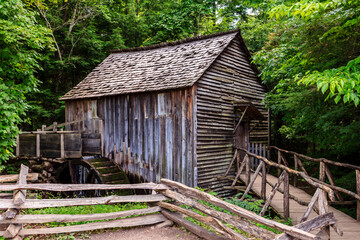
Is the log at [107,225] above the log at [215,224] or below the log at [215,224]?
below

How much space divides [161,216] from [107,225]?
1148 millimetres

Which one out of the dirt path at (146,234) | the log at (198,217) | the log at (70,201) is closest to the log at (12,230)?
the log at (70,201)

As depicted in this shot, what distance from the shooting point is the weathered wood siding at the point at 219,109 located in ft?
32.8

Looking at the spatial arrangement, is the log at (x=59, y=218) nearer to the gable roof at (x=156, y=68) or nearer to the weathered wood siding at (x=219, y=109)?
the weathered wood siding at (x=219, y=109)

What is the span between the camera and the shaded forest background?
5949mm

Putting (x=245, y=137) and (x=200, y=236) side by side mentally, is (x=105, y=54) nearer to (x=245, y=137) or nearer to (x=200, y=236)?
(x=245, y=137)

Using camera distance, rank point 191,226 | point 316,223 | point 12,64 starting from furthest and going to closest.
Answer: point 12,64 < point 191,226 < point 316,223

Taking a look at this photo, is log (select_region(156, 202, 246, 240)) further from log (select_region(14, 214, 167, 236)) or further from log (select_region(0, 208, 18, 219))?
log (select_region(0, 208, 18, 219))

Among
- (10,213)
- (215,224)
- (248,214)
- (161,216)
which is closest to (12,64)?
(10,213)

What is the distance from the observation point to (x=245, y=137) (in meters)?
12.2

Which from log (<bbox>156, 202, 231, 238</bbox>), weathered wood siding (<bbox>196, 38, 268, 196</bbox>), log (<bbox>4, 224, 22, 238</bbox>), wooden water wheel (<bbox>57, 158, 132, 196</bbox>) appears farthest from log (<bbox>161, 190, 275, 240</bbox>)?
wooden water wheel (<bbox>57, 158, 132, 196</bbox>)

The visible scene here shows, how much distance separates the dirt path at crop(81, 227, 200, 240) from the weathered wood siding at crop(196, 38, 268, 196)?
14.3 ft

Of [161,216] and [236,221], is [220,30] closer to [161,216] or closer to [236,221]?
[161,216]

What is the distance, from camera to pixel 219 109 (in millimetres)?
10789
